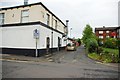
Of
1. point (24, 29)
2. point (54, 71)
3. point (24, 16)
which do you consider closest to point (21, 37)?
point (24, 29)

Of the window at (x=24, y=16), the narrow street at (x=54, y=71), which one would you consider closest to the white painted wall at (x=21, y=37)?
the window at (x=24, y=16)

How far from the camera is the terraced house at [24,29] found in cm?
2177

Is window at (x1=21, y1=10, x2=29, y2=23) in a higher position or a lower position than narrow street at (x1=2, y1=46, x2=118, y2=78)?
higher

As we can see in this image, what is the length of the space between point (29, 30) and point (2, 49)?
4.94m

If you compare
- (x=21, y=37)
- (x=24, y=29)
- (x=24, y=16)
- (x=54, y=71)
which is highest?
(x=24, y=16)

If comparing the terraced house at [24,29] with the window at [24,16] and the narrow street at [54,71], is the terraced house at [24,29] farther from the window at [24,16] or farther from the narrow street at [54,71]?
the narrow street at [54,71]

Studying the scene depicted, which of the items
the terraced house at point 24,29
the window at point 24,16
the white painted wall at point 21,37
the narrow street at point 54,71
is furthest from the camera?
the window at point 24,16

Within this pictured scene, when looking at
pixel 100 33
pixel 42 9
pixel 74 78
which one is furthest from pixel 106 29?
pixel 74 78

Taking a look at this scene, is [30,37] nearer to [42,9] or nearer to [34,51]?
[34,51]

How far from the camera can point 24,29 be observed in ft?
73.6

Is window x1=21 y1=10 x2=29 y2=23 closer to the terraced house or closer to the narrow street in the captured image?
the terraced house

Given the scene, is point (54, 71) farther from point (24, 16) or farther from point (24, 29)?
point (24, 16)

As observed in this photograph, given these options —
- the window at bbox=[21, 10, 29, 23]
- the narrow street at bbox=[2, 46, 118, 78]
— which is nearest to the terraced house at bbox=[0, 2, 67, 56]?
the window at bbox=[21, 10, 29, 23]

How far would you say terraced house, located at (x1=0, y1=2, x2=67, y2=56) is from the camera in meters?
21.8
